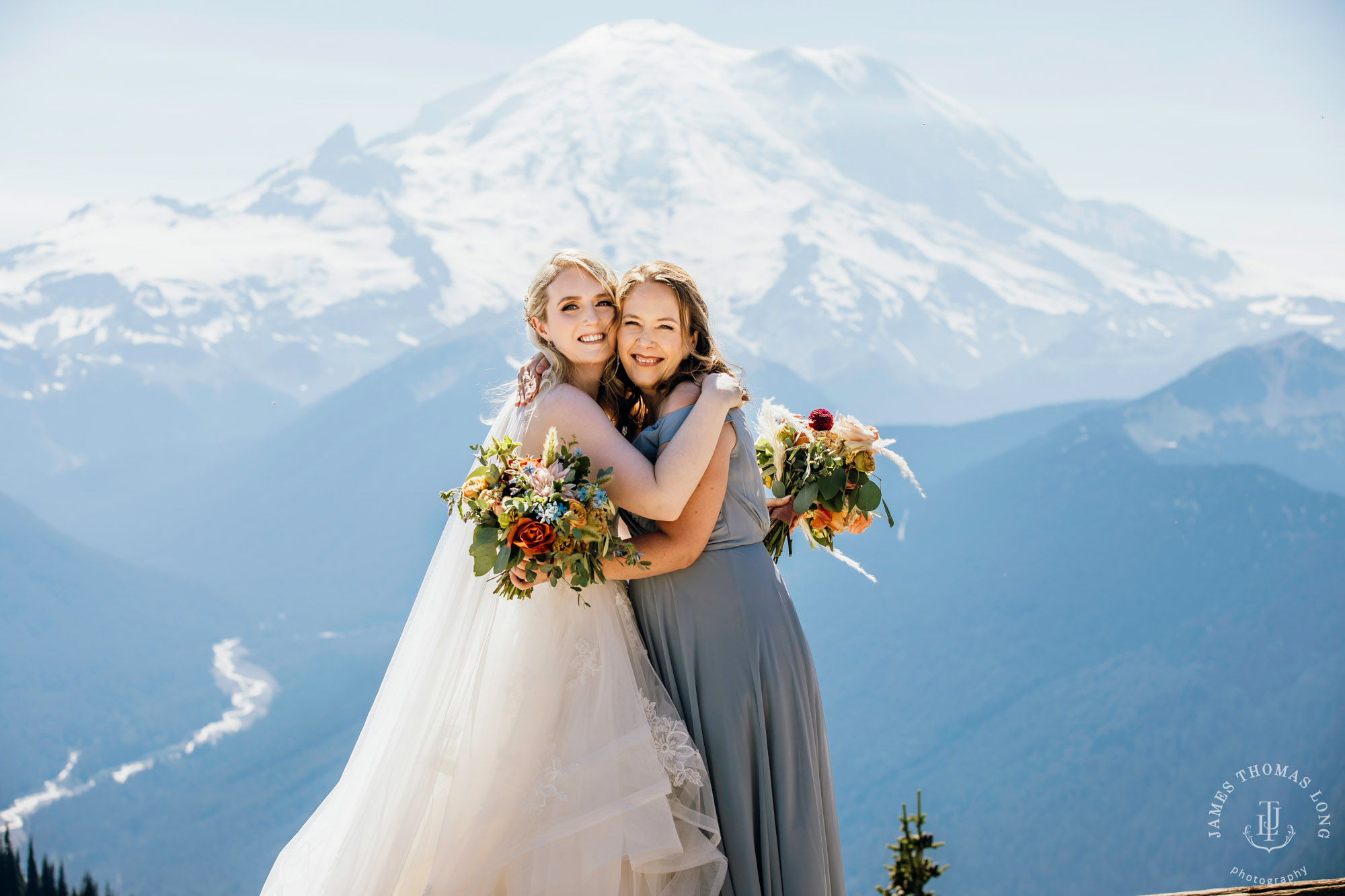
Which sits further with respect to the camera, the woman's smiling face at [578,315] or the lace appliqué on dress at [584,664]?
the woman's smiling face at [578,315]

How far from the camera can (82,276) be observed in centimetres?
3606

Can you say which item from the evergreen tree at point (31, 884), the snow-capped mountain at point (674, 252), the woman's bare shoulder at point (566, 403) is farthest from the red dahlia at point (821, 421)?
the snow-capped mountain at point (674, 252)

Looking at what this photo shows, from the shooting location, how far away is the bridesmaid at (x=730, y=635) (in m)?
2.56

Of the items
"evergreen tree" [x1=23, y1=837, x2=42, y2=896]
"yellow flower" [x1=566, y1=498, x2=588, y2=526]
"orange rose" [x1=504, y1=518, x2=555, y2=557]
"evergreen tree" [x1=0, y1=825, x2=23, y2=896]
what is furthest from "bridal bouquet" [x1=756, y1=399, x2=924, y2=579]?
"evergreen tree" [x1=23, y1=837, x2=42, y2=896]

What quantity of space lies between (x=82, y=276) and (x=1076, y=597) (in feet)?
148

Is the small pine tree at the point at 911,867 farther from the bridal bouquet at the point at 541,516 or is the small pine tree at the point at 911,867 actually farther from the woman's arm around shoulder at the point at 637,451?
the bridal bouquet at the point at 541,516

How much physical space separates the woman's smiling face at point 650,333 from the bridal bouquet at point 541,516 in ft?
1.36

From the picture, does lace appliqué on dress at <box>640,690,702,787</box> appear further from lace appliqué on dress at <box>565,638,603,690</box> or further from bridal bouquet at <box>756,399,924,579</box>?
bridal bouquet at <box>756,399,924,579</box>

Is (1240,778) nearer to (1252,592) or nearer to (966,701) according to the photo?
(1252,592)

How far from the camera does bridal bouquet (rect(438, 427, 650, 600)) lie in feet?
7.50

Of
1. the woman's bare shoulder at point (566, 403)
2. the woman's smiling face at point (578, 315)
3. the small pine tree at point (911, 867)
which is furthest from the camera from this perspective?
the small pine tree at point (911, 867)

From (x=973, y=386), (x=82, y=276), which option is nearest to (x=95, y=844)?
(x=82, y=276)

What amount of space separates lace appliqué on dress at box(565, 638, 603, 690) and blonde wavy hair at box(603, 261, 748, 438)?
70 centimetres

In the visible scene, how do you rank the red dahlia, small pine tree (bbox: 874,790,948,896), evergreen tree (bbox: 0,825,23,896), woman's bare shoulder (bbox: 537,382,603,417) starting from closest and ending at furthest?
1. woman's bare shoulder (bbox: 537,382,603,417)
2. the red dahlia
3. small pine tree (bbox: 874,790,948,896)
4. evergreen tree (bbox: 0,825,23,896)
